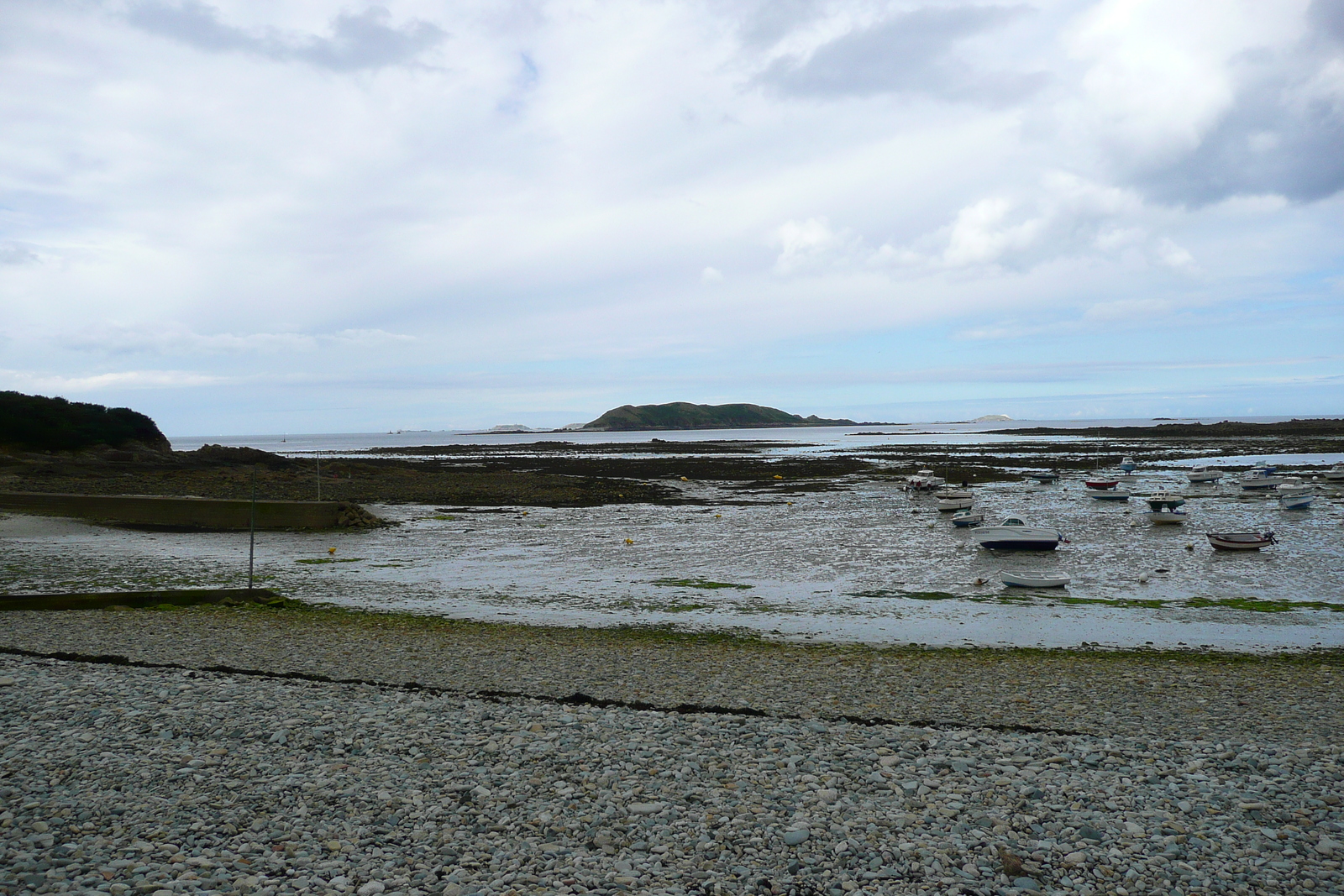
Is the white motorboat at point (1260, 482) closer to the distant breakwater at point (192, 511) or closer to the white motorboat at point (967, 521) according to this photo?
the white motorboat at point (967, 521)

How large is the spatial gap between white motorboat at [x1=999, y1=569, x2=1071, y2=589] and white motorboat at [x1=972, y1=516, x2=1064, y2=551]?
564 centimetres

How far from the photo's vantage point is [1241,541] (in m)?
24.3

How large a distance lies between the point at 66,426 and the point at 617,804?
218 ft

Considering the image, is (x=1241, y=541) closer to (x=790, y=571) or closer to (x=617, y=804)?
(x=790, y=571)

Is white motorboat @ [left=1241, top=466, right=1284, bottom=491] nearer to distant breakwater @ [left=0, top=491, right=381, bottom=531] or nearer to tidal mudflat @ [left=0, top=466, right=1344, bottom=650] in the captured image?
tidal mudflat @ [left=0, top=466, right=1344, bottom=650]

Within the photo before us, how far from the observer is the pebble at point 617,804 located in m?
5.59

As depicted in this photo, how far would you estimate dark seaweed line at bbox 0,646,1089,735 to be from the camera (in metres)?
8.70

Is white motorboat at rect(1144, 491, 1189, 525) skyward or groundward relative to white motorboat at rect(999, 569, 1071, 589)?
skyward

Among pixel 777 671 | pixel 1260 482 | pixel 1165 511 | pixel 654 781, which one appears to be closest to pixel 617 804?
pixel 654 781

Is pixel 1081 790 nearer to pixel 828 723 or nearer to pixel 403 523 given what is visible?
pixel 828 723

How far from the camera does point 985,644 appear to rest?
554 inches

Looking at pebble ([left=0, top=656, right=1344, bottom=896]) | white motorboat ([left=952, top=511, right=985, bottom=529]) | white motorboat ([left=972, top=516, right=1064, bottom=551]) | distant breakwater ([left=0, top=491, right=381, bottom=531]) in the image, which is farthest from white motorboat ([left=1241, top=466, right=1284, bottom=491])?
distant breakwater ([left=0, top=491, right=381, bottom=531])

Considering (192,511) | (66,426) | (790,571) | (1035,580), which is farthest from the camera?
(66,426)

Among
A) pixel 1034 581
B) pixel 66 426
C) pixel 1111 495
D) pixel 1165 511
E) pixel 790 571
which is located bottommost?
pixel 790 571
